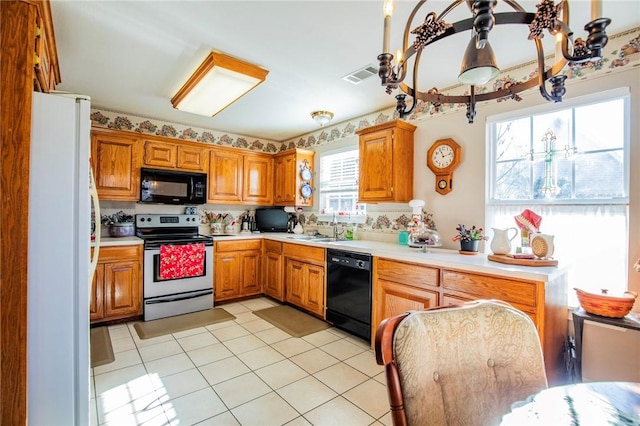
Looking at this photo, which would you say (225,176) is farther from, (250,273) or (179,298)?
(179,298)

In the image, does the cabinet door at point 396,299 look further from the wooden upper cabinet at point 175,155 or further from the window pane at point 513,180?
the wooden upper cabinet at point 175,155

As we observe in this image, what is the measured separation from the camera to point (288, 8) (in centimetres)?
185

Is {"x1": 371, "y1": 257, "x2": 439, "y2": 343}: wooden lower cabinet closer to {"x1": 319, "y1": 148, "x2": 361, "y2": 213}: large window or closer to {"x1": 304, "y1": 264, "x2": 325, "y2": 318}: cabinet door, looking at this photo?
{"x1": 304, "y1": 264, "x2": 325, "y2": 318}: cabinet door

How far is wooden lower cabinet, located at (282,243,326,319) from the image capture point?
3.47m

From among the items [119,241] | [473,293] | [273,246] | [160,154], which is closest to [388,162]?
[473,293]

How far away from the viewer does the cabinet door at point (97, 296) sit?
3195mm

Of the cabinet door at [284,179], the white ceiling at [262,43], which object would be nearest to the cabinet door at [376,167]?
the white ceiling at [262,43]

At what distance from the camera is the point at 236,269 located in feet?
13.8

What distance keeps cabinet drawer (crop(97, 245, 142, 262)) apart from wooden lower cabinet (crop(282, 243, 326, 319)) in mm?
1699

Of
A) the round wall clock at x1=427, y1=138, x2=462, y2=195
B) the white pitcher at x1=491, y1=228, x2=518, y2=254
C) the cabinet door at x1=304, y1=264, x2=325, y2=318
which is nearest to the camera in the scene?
the white pitcher at x1=491, y1=228, x2=518, y2=254

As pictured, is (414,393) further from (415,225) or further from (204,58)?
(204,58)

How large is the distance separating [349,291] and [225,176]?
2.52 metres

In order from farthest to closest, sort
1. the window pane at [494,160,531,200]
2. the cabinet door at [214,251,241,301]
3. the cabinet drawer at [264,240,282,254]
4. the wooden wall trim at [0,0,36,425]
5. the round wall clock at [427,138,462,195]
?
the cabinet drawer at [264,240,282,254], the cabinet door at [214,251,241,301], the round wall clock at [427,138,462,195], the window pane at [494,160,531,200], the wooden wall trim at [0,0,36,425]

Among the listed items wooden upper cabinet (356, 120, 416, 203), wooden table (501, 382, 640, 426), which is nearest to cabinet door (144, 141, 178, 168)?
wooden upper cabinet (356, 120, 416, 203)
